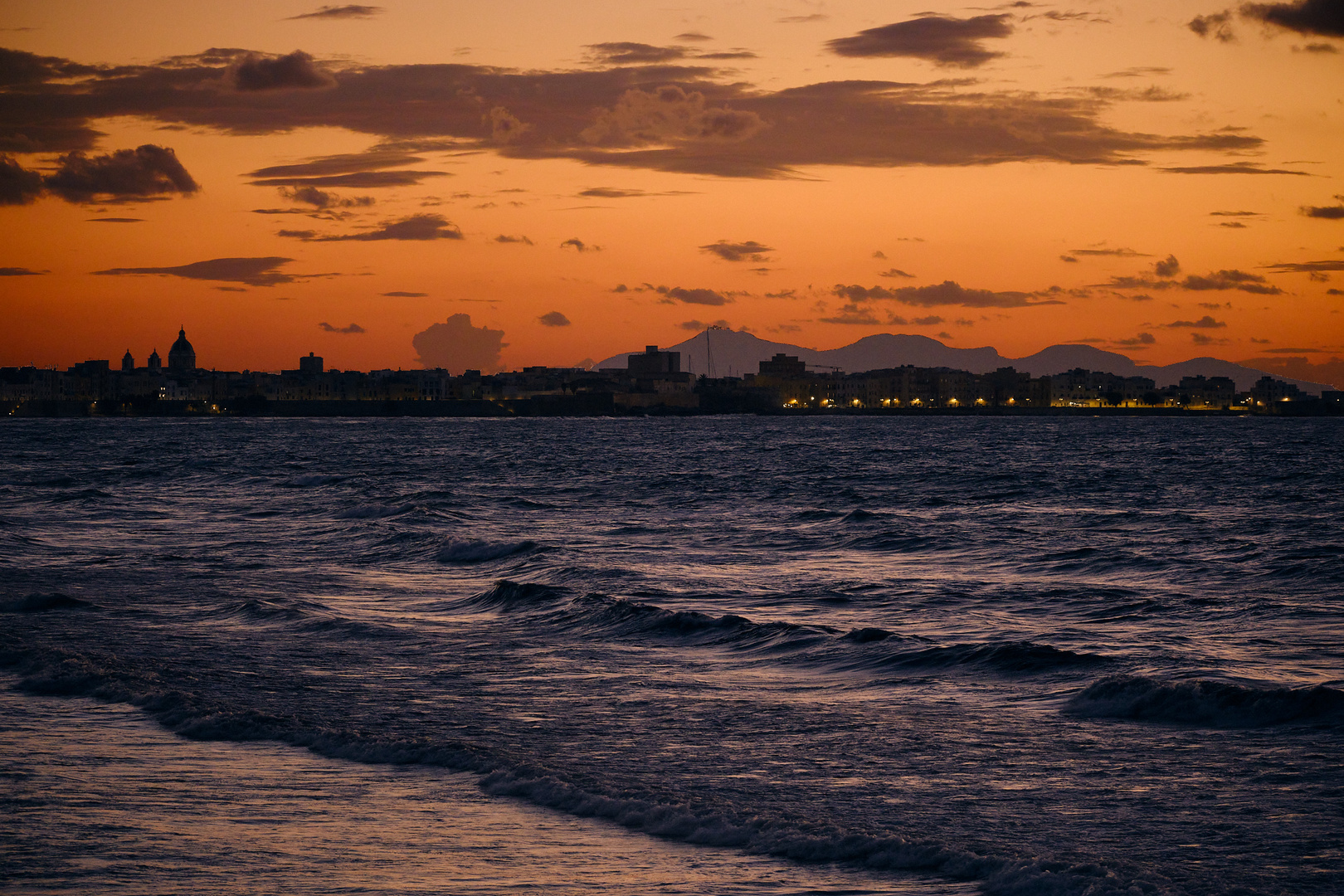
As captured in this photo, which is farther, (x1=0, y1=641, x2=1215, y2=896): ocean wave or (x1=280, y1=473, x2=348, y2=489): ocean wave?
(x1=280, y1=473, x2=348, y2=489): ocean wave

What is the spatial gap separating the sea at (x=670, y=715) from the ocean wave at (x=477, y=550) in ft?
0.57

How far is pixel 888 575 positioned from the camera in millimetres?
25375

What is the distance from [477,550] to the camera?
96.2ft

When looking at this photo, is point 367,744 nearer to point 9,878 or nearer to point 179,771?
point 179,771

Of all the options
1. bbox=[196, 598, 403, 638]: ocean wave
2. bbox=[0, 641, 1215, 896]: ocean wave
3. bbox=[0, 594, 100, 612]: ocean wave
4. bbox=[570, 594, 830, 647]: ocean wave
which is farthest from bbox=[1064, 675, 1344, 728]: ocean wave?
bbox=[0, 594, 100, 612]: ocean wave

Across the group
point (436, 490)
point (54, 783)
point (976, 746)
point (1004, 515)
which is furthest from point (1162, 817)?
point (436, 490)

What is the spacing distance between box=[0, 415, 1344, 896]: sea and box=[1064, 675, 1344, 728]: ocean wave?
0.04 m

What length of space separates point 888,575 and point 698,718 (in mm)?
13776

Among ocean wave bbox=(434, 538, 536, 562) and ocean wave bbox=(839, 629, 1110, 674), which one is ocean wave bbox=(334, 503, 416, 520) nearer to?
ocean wave bbox=(434, 538, 536, 562)

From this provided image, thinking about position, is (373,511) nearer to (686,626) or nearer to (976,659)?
(686,626)

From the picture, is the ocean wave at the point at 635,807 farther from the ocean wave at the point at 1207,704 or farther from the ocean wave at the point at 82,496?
the ocean wave at the point at 82,496

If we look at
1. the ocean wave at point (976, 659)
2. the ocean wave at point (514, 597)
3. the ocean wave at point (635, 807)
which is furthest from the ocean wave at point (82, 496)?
the ocean wave at point (976, 659)

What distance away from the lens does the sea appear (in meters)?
8.21

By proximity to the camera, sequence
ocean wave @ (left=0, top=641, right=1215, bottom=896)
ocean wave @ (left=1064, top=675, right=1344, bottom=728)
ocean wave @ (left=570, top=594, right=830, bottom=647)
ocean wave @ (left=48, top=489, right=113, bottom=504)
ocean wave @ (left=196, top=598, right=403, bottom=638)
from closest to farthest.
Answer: ocean wave @ (left=0, top=641, right=1215, bottom=896)
ocean wave @ (left=1064, top=675, right=1344, bottom=728)
ocean wave @ (left=570, top=594, right=830, bottom=647)
ocean wave @ (left=196, top=598, right=403, bottom=638)
ocean wave @ (left=48, top=489, right=113, bottom=504)
